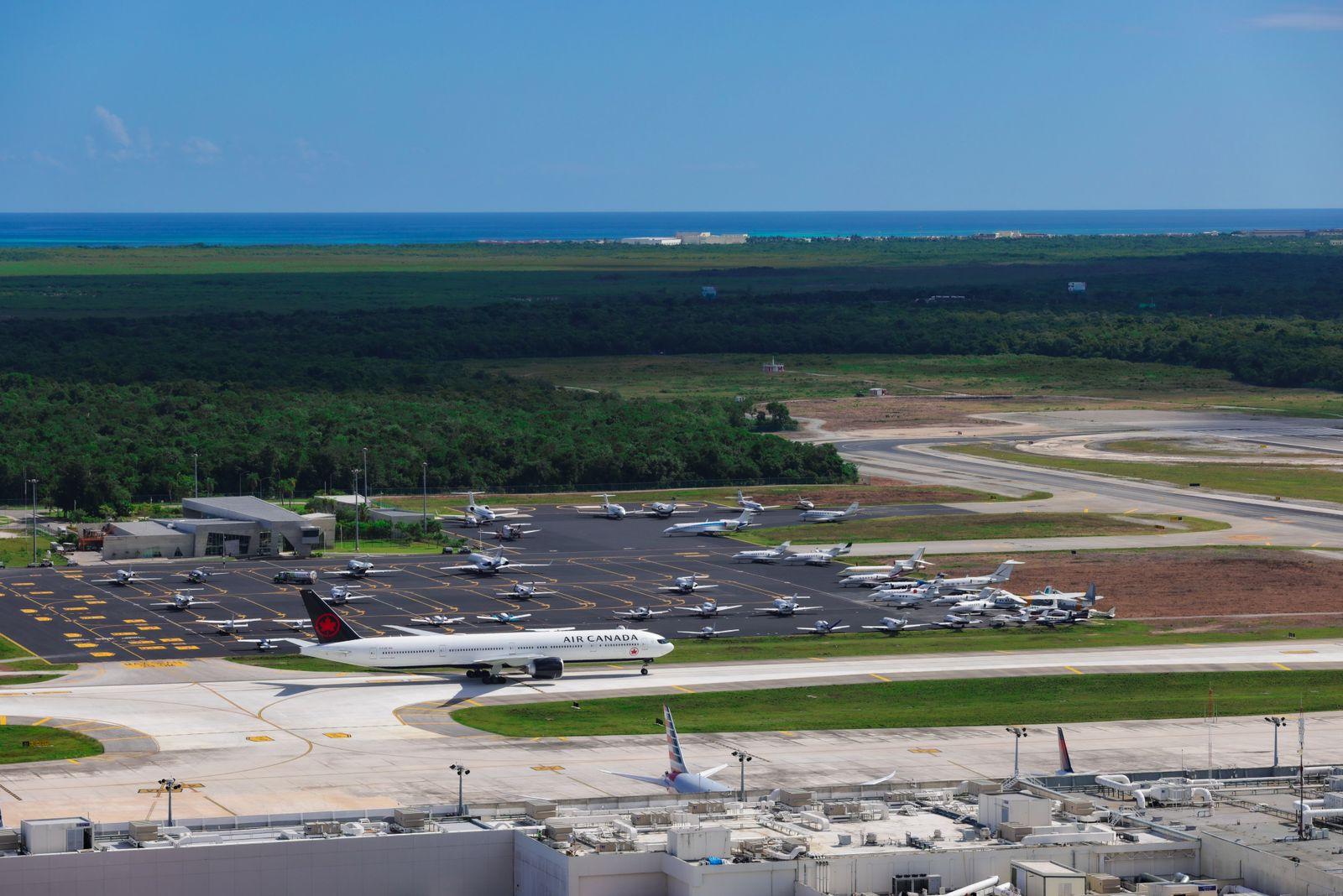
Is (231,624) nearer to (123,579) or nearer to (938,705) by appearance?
(123,579)

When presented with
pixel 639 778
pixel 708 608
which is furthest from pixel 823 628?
pixel 639 778

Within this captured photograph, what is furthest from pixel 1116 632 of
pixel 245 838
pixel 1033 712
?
pixel 245 838

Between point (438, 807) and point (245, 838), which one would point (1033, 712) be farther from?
point (245, 838)

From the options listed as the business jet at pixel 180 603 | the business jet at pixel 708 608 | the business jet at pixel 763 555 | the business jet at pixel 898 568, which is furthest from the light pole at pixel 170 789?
the business jet at pixel 763 555

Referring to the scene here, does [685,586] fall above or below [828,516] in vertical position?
below

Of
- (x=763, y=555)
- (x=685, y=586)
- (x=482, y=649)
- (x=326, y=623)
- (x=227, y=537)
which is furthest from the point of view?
(x=227, y=537)
